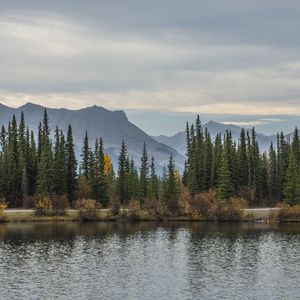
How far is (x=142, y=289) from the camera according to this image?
6344cm

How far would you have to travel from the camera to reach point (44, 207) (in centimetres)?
14688

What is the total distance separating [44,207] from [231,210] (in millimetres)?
48382

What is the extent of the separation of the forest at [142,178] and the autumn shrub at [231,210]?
3.57 meters

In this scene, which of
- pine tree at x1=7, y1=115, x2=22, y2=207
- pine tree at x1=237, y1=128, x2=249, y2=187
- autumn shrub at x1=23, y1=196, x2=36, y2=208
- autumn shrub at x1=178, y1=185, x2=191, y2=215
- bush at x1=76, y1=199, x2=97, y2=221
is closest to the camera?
bush at x1=76, y1=199, x2=97, y2=221

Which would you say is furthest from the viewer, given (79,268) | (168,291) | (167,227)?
(167,227)

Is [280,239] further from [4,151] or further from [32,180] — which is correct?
[4,151]

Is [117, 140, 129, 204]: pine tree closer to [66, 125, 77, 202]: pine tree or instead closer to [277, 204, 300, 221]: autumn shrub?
[66, 125, 77, 202]: pine tree

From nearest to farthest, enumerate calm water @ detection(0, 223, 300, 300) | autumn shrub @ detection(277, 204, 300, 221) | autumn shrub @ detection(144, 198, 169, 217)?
calm water @ detection(0, 223, 300, 300) < autumn shrub @ detection(277, 204, 300, 221) < autumn shrub @ detection(144, 198, 169, 217)

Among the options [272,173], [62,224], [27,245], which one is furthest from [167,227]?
[272,173]

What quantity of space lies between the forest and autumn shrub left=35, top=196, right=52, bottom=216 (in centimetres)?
377

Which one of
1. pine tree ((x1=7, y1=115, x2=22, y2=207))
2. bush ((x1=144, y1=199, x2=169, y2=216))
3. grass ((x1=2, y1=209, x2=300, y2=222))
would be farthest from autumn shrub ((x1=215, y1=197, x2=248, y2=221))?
pine tree ((x1=7, y1=115, x2=22, y2=207))

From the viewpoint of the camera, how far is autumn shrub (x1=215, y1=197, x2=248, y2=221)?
461 ft

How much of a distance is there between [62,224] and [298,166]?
67673 millimetres

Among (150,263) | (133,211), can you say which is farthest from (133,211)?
(150,263)
